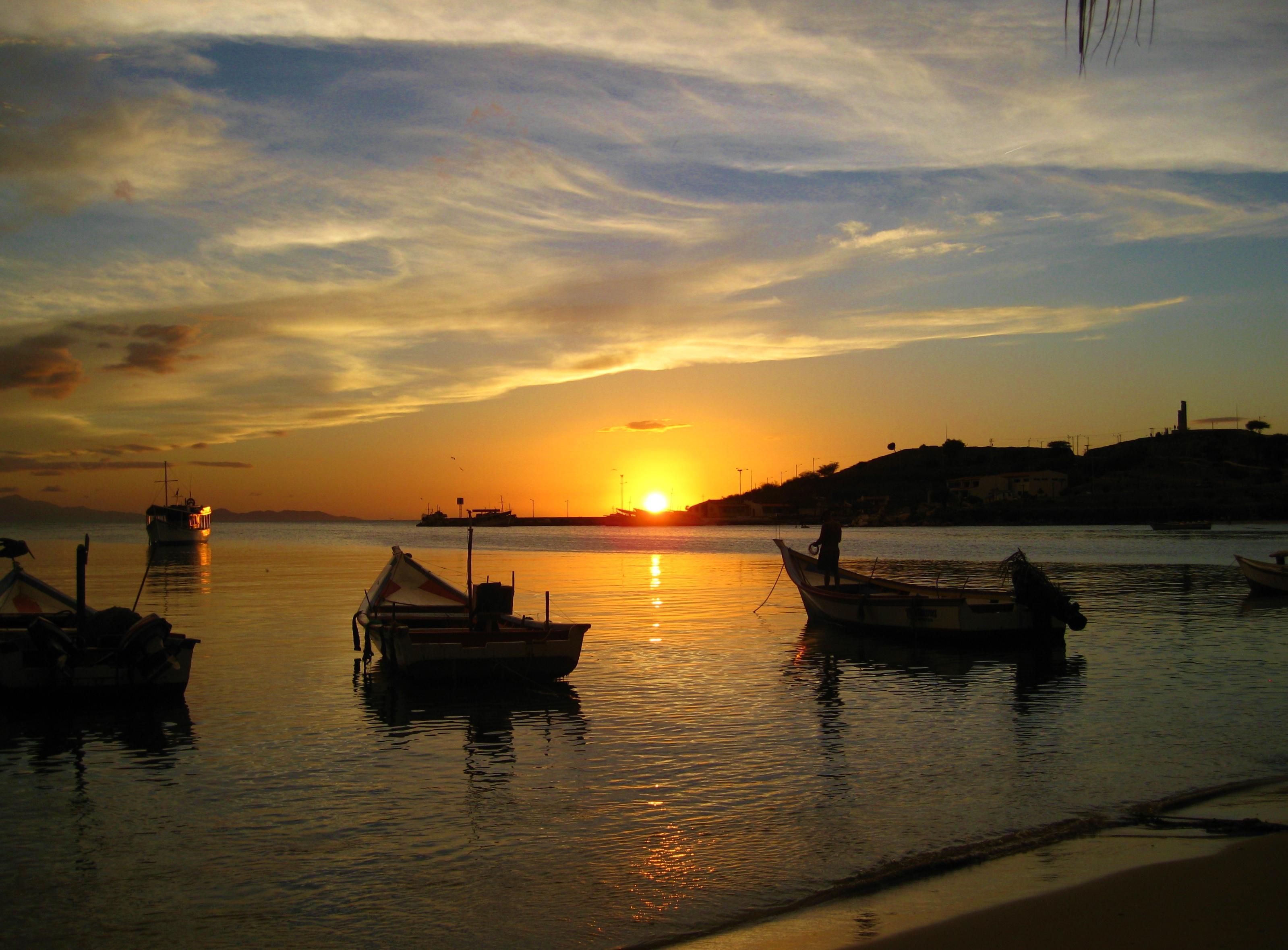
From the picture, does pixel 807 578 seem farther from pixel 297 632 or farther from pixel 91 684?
pixel 91 684

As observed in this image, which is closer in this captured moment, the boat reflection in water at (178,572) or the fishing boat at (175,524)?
the boat reflection in water at (178,572)

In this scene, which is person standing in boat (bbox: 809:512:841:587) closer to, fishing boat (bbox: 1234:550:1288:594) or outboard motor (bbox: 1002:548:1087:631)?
outboard motor (bbox: 1002:548:1087:631)

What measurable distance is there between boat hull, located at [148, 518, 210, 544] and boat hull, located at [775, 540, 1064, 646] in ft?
→ 274

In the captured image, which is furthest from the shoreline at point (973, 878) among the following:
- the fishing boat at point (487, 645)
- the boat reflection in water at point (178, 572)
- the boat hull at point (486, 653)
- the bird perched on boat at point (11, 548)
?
the bird perched on boat at point (11, 548)

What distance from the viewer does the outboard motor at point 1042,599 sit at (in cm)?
2256

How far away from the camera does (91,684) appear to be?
16016 millimetres

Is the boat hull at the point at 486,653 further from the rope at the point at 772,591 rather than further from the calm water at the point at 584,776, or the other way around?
the rope at the point at 772,591

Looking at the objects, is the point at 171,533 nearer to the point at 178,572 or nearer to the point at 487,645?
the point at 178,572

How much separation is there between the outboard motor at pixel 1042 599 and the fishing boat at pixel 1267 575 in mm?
15700

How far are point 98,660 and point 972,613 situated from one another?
1839 cm

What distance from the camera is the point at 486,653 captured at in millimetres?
17906

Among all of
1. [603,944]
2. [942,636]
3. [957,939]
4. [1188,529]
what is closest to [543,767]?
[603,944]

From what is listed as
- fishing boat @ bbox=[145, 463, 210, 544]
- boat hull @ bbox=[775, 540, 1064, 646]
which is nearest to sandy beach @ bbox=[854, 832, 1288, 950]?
boat hull @ bbox=[775, 540, 1064, 646]

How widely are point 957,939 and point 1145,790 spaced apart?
17.6 feet
